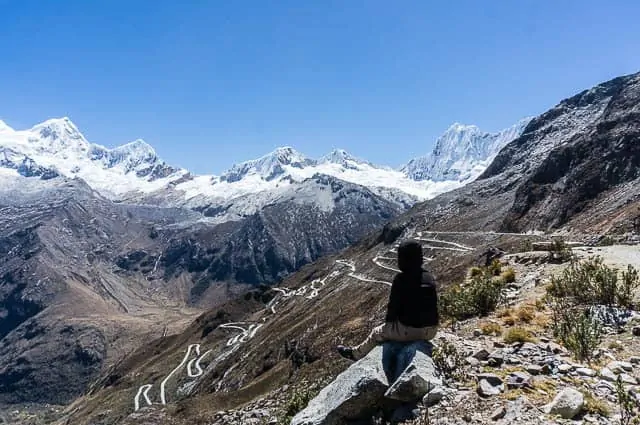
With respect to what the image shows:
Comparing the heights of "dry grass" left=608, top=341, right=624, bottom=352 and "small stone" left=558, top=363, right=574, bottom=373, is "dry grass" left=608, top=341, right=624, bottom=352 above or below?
below

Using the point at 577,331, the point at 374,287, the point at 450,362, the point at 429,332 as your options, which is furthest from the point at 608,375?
the point at 374,287

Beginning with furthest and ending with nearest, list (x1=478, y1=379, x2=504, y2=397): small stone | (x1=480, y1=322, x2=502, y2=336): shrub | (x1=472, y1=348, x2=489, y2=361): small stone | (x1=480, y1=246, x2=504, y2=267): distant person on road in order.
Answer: (x1=480, y1=246, x2=504, y2=267): distant person on road < (x1=480, y1=322, x2=502, y2=336): shrub < (x1=472, y1=348, x2=489, y2=361): small stone < (x1=478, y1=379, x2=504, y2=397): small stone

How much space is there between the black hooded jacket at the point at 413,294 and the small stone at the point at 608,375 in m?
4.40

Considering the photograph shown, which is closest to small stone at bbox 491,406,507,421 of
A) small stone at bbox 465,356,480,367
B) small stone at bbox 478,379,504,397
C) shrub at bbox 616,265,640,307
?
small stone at bbox 478,379,504,397

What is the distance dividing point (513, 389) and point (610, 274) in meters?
9.56

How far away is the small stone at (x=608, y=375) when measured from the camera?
1323 cm

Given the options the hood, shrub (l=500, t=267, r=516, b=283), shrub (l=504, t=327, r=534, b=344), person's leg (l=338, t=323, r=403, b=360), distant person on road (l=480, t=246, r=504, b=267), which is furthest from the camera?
distant person on road (l=480, t=246, r=504, b=267)

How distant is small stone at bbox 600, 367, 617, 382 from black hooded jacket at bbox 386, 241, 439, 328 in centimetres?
440

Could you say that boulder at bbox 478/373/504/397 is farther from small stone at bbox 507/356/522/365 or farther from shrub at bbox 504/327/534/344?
shrub at bbox 504/327/534/344

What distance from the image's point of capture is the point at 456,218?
545 ft

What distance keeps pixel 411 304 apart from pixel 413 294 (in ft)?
1.01

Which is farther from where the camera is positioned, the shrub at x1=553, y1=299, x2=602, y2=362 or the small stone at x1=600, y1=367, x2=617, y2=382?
the shrub at x1=553, y1=299, x2=602, y2=362

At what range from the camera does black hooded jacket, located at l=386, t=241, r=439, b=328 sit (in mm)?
15523

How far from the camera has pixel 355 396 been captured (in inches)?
552
